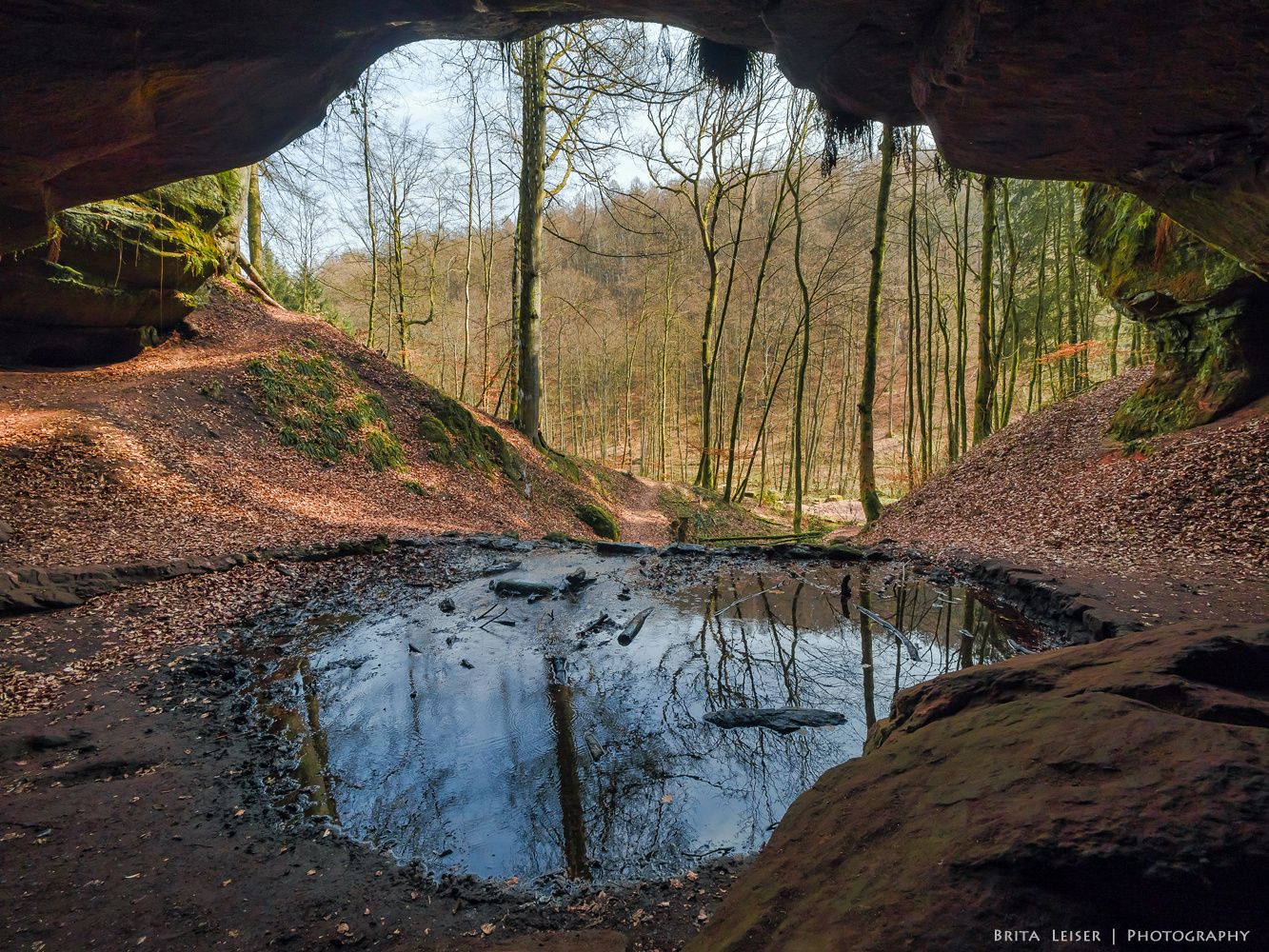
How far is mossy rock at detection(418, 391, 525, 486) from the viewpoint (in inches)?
563

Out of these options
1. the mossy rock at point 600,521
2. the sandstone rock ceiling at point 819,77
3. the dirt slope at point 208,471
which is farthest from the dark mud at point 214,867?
the mossy rock at point 600,521

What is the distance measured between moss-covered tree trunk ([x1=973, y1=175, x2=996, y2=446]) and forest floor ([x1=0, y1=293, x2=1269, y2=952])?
102cm

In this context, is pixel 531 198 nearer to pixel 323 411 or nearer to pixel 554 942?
pixel 323 411

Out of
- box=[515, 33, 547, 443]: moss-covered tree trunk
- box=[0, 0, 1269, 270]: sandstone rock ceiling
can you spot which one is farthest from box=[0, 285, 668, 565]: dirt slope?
box=[0, 0, 1269, 270]: sandstone rock ceiling

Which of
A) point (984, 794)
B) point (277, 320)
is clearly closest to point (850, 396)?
point (277, 320)

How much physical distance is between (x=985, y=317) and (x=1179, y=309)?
4070 millimetres

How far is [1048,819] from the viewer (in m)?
1.62

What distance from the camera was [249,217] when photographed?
18.0 metres

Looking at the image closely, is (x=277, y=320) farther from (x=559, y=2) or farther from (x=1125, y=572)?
(x=1125, y=572)

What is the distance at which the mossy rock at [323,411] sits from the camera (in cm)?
1211

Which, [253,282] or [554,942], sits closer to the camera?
[554,942]

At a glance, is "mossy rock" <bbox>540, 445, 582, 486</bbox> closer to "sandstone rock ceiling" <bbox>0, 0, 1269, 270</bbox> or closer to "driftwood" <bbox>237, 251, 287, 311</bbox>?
"driftwood" <bbox>237, 251, 287, 311</bbox>

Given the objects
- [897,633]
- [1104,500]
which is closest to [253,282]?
[897,633]

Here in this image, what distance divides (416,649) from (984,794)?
5.19 metres
